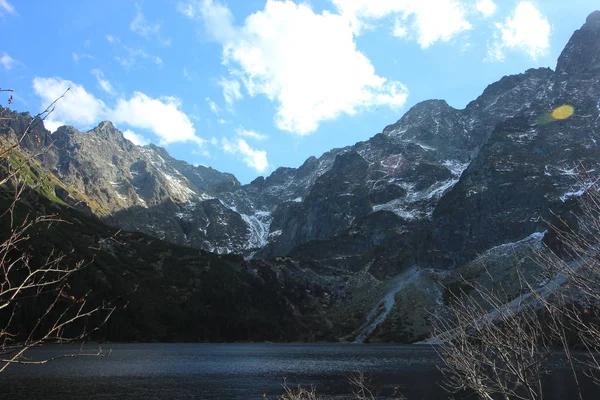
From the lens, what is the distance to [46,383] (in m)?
72.9

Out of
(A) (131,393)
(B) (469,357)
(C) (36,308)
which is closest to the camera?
(B) (469,357)

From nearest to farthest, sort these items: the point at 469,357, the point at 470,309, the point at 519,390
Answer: the point at 469,357 → the point at 470,309 → the point at 519,390

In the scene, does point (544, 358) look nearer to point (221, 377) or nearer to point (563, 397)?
point (563, 397)

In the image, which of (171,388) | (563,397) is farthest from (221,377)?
(563,397)

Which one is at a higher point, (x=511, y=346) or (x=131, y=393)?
(x=511, y=346)

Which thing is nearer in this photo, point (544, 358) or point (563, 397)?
point (544, 358)

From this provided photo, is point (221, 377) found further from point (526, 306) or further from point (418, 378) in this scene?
point (526, 306)

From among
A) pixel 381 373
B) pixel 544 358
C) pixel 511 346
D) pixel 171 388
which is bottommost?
pixel 381 373

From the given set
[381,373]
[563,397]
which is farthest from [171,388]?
[563,397]

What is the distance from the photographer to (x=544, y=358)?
16094mm

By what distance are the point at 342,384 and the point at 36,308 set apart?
162867 mm

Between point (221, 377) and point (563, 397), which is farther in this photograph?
point (221, 377)

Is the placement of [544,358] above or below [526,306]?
below

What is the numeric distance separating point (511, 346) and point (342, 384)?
68.6 metres
